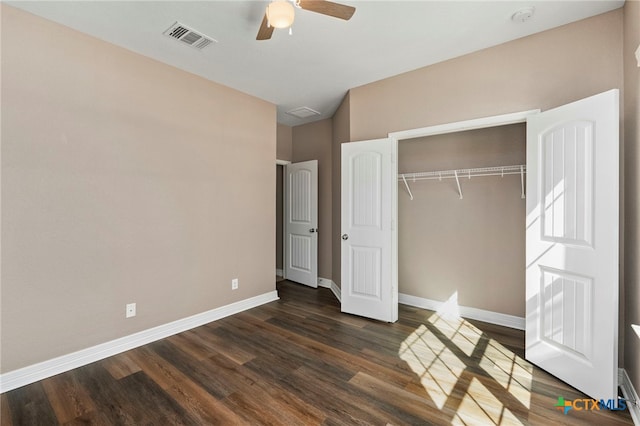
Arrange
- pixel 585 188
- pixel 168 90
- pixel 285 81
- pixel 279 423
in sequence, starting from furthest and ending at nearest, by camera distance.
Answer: pixel 285 81
pixel 168 90
pixel 585 188
pixel 279 423

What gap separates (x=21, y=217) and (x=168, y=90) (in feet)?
5.68

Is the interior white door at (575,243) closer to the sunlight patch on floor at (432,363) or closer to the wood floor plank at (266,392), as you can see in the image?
the sunlight patch on floor at (432,363)

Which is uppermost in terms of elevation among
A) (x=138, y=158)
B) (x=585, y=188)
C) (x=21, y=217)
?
(x=138, y=158)

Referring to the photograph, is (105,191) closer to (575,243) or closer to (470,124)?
(470,124)

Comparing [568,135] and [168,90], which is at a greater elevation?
[168,90]

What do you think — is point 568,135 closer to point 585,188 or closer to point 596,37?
point 585,188

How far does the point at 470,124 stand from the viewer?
2.91 meters

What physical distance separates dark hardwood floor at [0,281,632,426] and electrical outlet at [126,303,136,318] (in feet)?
1.08

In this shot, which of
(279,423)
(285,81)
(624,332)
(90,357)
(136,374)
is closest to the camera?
(279,423)

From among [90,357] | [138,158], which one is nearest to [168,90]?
[138,158]

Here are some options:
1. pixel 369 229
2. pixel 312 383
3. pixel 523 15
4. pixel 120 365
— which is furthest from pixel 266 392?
pixel 523 15

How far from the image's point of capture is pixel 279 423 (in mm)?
1770

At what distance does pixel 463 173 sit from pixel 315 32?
220cm

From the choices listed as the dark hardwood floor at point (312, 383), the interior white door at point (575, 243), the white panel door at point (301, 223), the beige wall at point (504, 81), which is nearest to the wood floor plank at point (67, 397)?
the dark hardwood floor at point (312, 383)
